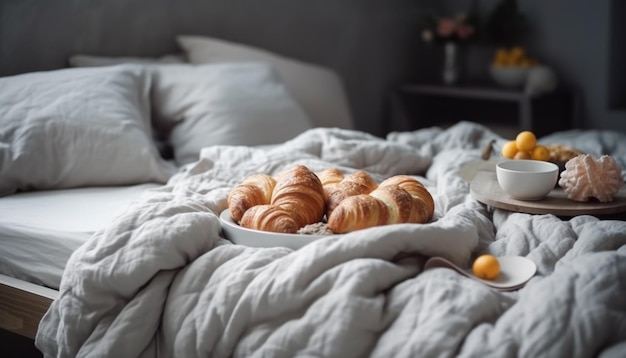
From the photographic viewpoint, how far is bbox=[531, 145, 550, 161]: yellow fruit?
1.75 meters

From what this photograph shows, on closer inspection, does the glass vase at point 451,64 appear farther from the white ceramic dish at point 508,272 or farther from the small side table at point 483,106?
the white ceramic dish at point 508,272

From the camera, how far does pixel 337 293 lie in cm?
112

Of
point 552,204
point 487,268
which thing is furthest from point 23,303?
point 552,204

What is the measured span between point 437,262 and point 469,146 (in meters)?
1.14

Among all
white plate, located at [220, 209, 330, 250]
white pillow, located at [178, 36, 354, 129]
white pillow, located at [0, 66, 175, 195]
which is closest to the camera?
white plate, located at [220, 209, 330, 250]

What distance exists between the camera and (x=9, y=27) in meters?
2.37

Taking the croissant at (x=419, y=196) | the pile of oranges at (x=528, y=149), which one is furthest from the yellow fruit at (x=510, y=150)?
the croissant at (x=419, y=196)

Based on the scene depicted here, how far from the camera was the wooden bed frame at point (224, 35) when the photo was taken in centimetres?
237

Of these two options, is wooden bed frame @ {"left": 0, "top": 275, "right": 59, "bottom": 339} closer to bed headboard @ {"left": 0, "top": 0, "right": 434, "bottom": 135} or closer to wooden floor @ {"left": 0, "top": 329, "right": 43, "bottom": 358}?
wooden floor @ {"left": 0, "top": 329, "right": 43, "bottom": 358}

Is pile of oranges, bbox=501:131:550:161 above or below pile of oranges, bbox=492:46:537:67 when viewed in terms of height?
above

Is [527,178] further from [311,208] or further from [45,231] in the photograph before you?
[45,231]

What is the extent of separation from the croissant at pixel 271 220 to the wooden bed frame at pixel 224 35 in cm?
50

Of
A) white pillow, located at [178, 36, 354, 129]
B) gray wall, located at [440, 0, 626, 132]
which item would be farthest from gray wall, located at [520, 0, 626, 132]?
white pillow, located at [178, 36, 354, 129]

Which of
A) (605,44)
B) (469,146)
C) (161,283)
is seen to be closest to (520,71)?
(605,44)
